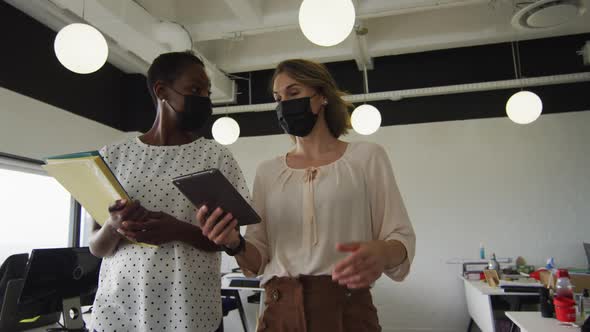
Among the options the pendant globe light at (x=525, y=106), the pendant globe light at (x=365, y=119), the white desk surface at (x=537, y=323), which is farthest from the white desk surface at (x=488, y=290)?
the pendant globe light at (x=365, y=119)

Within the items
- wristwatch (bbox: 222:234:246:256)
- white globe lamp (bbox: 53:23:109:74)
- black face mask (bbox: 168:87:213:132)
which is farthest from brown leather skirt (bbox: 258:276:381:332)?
white globe lamp (bbox: 53:23:109:74)

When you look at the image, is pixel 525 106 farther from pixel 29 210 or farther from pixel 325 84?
pixel 29 210

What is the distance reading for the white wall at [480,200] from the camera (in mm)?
5172

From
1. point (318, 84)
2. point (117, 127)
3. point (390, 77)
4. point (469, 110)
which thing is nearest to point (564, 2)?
point (469, 110)

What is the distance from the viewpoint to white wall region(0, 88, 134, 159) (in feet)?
13.3

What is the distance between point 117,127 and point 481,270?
5299mm

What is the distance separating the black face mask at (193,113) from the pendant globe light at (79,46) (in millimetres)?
1519

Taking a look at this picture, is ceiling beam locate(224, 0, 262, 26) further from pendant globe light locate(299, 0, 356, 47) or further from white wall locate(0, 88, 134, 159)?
white wall locate(0, 88, 134, 159)

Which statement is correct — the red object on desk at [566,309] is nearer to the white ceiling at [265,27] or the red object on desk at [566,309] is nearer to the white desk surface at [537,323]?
the white desk surface at [537,323]

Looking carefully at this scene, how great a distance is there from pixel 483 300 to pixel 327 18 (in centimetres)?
300

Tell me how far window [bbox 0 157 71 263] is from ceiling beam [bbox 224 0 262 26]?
102 inches

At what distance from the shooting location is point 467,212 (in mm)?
5391

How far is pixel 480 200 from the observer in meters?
5.39

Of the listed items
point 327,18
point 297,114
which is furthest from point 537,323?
point 327,18
